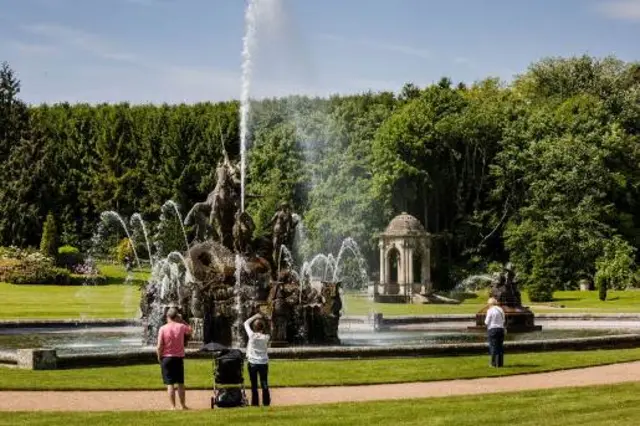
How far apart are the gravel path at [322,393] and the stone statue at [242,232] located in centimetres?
1144

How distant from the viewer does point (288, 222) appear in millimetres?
35625

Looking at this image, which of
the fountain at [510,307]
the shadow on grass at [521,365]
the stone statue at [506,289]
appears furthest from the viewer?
the stone statue at [506,289]

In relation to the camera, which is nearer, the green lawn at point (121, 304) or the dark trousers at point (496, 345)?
the dark trousers at point (496, 345)

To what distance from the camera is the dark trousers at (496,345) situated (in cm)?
2631

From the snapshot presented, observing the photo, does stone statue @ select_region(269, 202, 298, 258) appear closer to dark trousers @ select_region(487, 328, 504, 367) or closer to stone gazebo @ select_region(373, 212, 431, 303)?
dark trousers @ select_region(487, 328, 504, 367)

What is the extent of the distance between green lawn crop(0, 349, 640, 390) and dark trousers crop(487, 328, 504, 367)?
0.26m

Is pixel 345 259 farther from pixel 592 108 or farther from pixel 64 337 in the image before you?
pixel 64 337

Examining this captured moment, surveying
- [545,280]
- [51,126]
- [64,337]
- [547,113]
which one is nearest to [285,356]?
[64,337]

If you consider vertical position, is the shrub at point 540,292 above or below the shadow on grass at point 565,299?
above

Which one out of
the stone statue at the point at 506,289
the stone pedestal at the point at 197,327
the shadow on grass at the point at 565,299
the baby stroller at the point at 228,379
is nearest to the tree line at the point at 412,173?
the shadow on grass at the point at 565,299

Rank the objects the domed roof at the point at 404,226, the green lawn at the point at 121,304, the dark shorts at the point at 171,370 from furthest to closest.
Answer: the domed roof at the point at 404,226, the green lawn at the point at 121,304, the dark shorts at the point at 171,370

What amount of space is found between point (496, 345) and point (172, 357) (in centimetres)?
948

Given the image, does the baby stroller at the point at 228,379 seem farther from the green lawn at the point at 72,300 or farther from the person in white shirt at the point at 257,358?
the green lawn at the point at 72,300

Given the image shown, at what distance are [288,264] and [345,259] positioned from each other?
145ft
